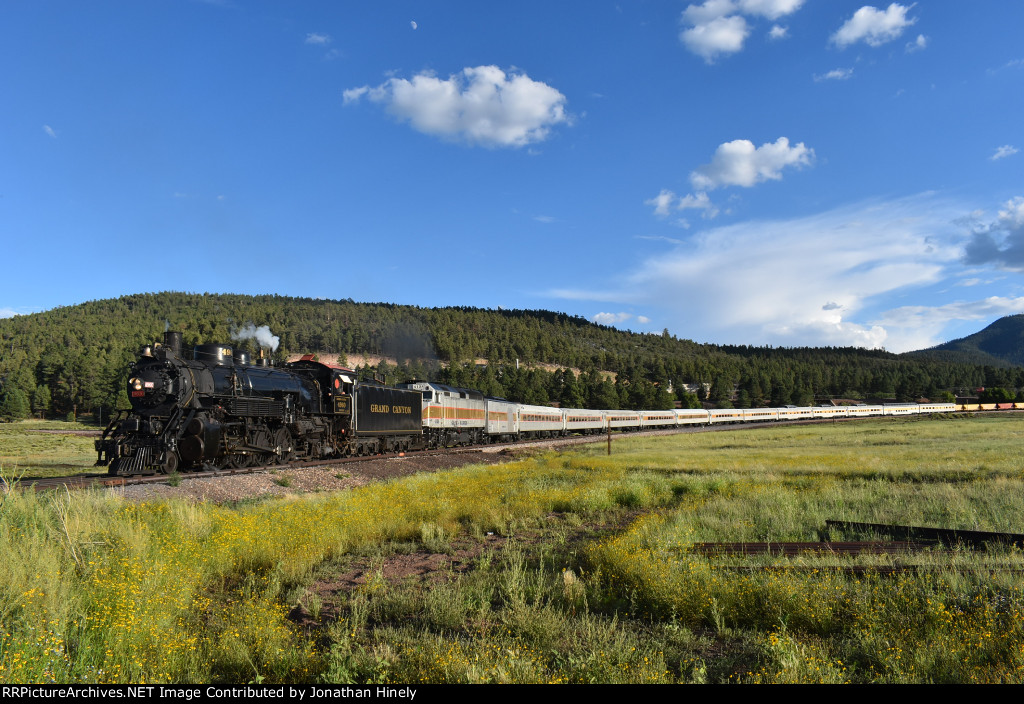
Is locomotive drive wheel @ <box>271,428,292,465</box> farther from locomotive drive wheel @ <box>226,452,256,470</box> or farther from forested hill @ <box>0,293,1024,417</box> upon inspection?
forested hill @ <box>0,293,1024,417</box>

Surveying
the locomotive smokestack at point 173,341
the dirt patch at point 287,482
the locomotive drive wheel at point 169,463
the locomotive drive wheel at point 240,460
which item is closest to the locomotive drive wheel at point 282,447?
the locomotive drive wheel at point 240,460

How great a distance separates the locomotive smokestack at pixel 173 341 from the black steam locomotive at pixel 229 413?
34 millimetres

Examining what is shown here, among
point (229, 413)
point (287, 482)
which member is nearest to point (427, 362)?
point (229, 413)

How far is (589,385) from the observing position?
114500 mm

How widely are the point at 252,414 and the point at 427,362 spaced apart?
298 feet

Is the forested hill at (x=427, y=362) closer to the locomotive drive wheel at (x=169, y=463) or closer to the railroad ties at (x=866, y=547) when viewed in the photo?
the locomotive drive wheel at (x=169, y=463)

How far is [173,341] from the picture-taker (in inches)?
718

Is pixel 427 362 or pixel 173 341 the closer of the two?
pixel 173 341

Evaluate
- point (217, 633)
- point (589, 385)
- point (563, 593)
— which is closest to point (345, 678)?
point (217, 633)

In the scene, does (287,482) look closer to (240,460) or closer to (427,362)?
(240,460)

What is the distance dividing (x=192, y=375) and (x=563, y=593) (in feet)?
48.9
